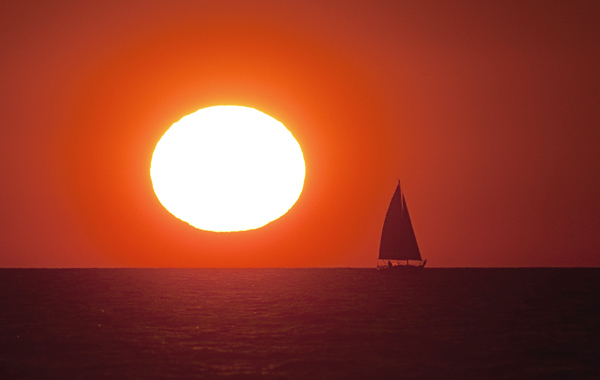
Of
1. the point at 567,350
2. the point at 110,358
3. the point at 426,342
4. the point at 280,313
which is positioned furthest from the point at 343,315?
the point at 110,358

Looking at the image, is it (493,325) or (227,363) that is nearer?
(227,363)

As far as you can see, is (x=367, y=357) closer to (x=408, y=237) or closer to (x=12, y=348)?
(x=12, y=348)

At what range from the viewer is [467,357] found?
101ft

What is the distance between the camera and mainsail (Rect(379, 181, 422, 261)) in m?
104

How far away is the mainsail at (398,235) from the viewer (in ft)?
Answer: 342

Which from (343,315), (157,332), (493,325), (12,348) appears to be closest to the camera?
(12,348)

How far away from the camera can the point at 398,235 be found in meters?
107

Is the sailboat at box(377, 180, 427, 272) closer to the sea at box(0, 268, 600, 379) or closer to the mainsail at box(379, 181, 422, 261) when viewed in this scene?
the mainsail at box(379, 181, 422, 261)

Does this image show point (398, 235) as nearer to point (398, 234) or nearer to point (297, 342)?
point (398, 234)

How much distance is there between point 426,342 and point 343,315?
15.5 m

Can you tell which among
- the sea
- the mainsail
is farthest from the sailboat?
the sea

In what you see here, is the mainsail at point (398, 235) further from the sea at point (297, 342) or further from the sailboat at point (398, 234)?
the sea at point (297, 342)

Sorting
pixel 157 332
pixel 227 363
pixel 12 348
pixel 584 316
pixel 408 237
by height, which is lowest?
pixel 227 363

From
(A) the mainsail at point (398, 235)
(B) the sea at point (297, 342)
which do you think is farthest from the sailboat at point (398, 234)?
(B) the sea at point (297, 342)
